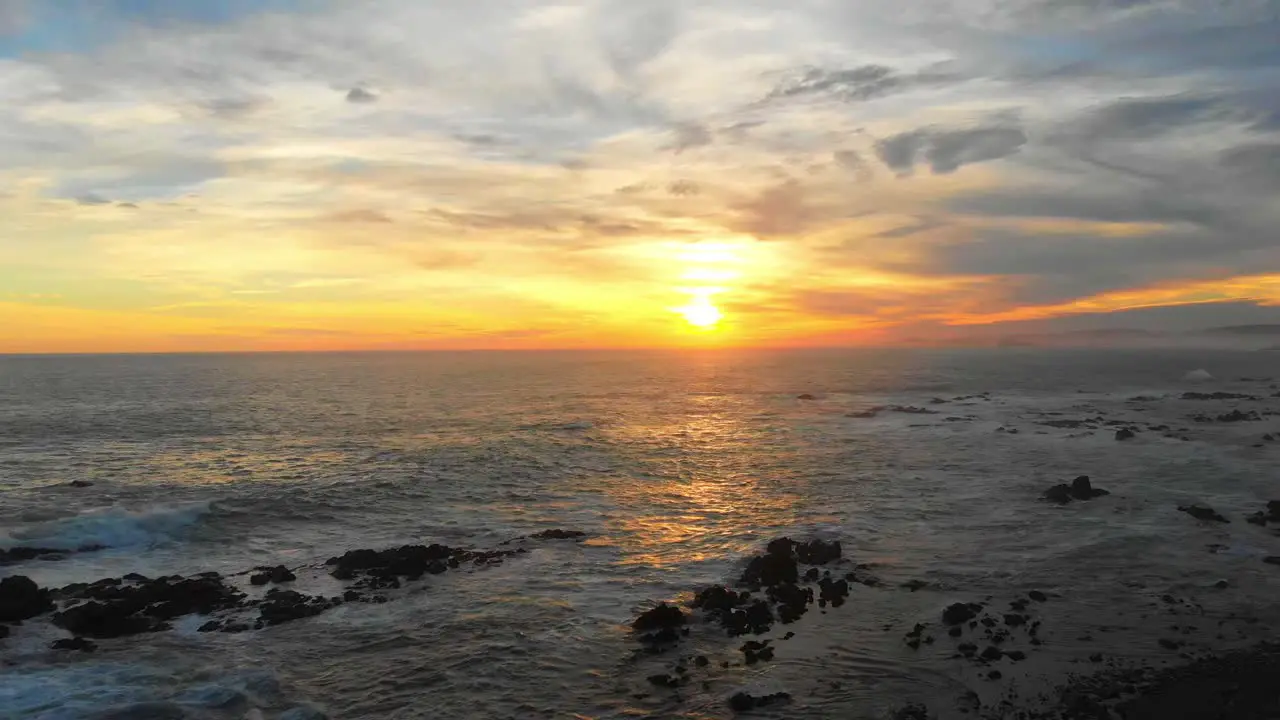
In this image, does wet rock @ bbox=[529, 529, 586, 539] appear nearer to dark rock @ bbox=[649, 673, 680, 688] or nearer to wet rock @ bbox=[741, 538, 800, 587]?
wet rock @ bbox=[741, 538, 800, 587]

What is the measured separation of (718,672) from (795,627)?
4.24 m

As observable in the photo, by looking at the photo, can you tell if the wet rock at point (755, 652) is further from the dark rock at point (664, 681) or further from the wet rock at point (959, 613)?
the wet rock at point (959, 613)

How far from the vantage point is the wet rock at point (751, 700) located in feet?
61.3

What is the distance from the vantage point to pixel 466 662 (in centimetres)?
2217

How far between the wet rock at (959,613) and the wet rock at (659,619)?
8512mm

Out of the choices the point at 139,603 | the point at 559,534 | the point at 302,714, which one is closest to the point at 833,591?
the point at 559,534

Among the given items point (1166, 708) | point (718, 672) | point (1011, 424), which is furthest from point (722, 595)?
point (1011, 424)

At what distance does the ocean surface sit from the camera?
20.3 m

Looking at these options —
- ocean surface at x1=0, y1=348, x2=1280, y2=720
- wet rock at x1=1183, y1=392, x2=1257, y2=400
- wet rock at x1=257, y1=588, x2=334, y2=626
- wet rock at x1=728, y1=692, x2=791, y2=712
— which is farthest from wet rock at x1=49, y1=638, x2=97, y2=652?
wet rock at x1=1183, y1=392, x2=1257, y2=400

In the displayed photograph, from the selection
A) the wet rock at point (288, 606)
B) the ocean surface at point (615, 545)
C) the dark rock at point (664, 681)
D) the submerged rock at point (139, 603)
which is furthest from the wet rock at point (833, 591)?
the submerged rock at point (139, 603)

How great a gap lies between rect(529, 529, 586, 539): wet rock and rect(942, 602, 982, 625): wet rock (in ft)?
58.3

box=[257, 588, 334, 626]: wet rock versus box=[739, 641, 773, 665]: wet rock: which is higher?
box=[739, 641, 773, 665]: wet rock

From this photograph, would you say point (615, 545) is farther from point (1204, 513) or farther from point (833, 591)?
point (1204, 513)

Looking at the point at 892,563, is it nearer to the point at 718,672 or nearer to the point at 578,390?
the point at 718,672
